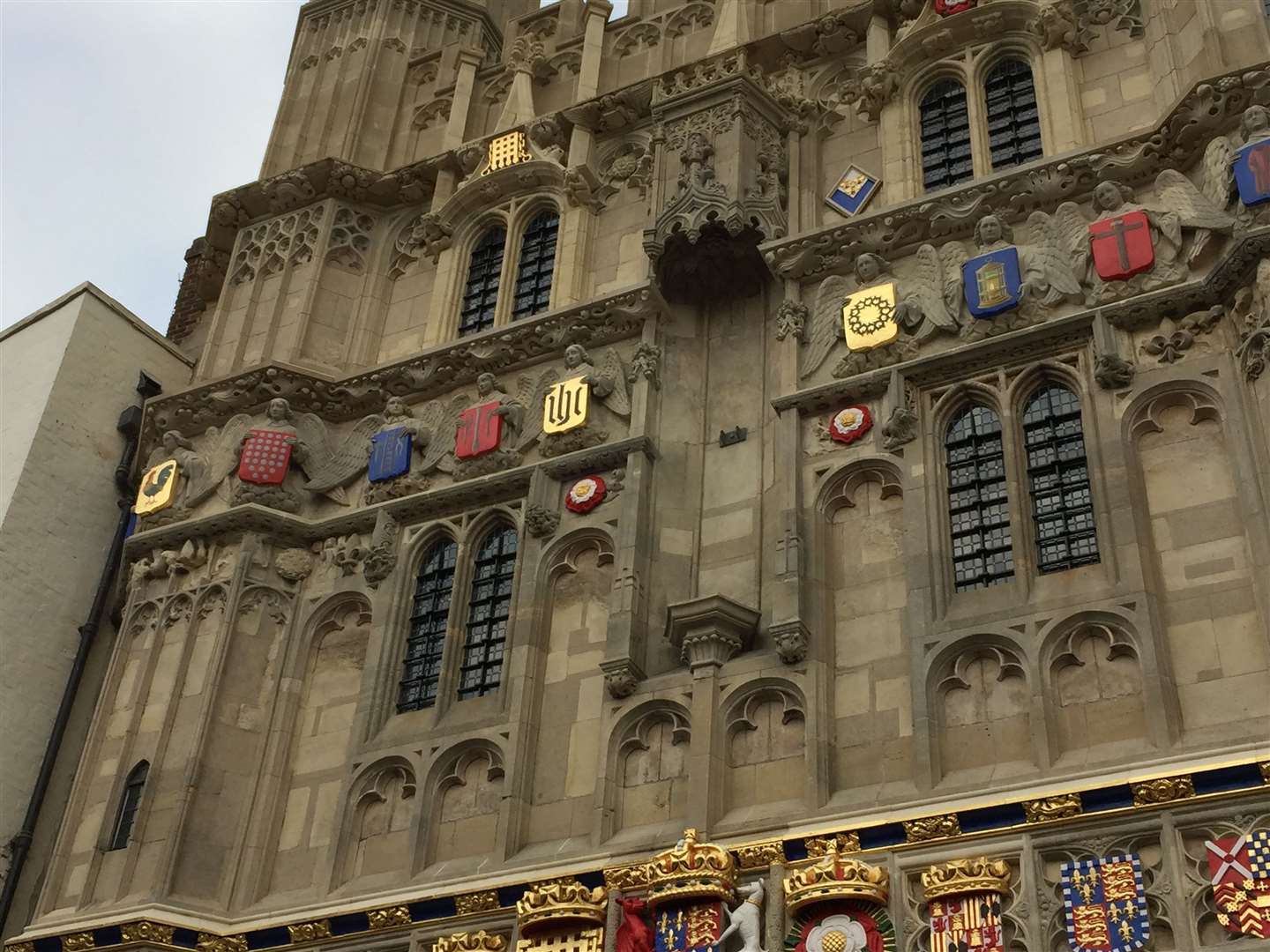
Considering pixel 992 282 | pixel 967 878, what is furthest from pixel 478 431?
pixel 967 878

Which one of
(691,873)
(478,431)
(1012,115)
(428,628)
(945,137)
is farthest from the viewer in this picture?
(945,137)

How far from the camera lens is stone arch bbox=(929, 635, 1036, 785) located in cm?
1991

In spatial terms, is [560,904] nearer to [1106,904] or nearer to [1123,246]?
[1106,904]

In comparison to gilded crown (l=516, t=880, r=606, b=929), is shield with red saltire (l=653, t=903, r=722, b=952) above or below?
below

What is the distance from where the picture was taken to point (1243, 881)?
1717 cm

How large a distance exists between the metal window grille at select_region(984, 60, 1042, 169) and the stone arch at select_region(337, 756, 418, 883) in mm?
12673

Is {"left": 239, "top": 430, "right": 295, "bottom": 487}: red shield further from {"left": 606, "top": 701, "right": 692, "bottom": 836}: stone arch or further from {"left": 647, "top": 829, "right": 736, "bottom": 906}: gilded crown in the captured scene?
{"left": 647, "top": 829, "right": 736, "bottom": 906}: gilded crown

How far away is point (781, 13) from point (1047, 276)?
957 centimetres

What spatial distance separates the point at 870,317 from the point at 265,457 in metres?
10.1

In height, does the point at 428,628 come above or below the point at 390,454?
below

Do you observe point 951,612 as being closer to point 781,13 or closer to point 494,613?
point 494,613

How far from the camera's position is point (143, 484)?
29.3 metres

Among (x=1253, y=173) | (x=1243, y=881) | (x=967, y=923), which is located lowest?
(x=967, y=923)

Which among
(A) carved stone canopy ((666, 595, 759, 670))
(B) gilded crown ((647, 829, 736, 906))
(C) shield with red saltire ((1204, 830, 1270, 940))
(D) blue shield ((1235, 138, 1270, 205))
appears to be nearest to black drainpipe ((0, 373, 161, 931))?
(A) carved stone canopy ((666, 595, 759, 670))
